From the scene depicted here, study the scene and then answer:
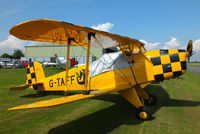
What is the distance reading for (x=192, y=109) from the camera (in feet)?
16.1

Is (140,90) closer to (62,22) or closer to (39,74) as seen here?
(62,22)

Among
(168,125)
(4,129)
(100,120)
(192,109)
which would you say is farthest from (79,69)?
(192,109)

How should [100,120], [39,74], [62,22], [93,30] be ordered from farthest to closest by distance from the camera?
[39,74] → [100,120] → [93,30] → [62,22]

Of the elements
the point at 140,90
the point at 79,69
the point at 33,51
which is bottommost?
the point at 140,90

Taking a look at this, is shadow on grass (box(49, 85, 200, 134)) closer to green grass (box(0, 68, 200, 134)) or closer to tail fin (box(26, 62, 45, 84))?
green grass (box(0, 68, 200, 134))

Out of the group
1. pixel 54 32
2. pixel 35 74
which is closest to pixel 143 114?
pixel 54 32

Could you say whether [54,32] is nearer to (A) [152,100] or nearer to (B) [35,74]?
(B) [35,74]

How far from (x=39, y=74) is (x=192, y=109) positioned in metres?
6.56

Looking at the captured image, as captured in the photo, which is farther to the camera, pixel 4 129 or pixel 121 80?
pixel 121 80

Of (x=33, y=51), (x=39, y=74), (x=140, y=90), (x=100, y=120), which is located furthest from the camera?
(x=33, y=51)

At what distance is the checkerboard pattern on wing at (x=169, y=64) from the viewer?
171 inches

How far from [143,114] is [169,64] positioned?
1.78m

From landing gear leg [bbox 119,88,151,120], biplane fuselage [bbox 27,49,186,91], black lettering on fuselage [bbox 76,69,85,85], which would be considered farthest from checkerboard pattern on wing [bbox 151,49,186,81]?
black lettering on fuselage [bbox 76,69,85,85]

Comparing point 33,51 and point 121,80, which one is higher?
point 33,51
